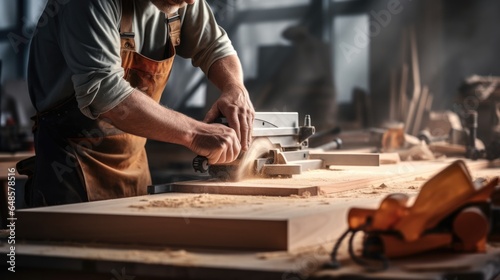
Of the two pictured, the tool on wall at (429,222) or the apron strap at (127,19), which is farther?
the apron strap at (127,19)

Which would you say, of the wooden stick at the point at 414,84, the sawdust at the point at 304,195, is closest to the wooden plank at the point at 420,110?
the wooden stick at the point at 414,84

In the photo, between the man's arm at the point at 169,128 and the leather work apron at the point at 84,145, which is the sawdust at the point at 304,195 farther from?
the leather work apron at the point at 84,145

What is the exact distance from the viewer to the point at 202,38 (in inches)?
122

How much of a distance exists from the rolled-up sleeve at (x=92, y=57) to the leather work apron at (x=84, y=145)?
290mm

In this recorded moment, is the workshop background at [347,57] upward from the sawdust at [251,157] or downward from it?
upward

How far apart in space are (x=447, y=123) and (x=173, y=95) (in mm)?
3918

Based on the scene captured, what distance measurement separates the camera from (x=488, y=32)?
7.03 m

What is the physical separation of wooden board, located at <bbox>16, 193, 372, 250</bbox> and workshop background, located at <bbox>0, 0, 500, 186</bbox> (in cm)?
475

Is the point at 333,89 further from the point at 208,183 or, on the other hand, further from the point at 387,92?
the point at 208,183

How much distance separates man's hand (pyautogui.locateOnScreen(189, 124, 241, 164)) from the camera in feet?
7.99

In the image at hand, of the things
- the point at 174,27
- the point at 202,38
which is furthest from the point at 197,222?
the point at 202,38

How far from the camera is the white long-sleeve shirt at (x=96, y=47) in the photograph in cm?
235

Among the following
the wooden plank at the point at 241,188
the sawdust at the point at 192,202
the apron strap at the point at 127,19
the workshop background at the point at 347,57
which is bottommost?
the sawdust at the point at 192,202

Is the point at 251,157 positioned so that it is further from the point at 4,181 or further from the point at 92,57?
the point at 4,181
